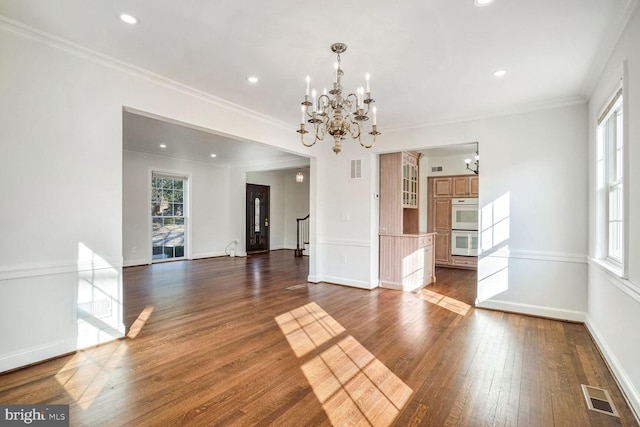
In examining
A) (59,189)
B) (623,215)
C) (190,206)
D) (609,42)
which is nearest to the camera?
(623,215)

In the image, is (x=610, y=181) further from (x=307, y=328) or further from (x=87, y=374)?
(x=87, y=374)

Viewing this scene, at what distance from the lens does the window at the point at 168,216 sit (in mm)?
8414

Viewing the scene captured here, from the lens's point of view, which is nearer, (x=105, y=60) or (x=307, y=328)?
(x=105, y=60)

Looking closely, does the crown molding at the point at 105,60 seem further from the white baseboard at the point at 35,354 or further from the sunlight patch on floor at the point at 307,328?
the sunlight patch on floor at the point at 307,328

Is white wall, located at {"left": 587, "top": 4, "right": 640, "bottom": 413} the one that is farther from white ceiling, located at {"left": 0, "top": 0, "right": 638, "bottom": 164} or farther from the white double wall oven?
the white double wall oven

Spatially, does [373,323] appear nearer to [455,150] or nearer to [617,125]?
[617,125]

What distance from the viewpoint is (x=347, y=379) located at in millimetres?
2535

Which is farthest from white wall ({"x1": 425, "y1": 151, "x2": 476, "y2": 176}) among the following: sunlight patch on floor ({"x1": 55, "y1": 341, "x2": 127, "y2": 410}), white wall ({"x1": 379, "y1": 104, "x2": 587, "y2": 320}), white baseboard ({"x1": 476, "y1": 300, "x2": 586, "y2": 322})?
sunlight patch on floor ({"x1": 55, "y1": 341, "x2": 127, "y2": 410})

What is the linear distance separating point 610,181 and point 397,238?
9.87 feet

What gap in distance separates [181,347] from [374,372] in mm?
1819

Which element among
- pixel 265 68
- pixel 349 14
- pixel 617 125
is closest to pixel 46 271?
pixel 265 68

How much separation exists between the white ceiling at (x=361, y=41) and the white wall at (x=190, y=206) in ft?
16.7

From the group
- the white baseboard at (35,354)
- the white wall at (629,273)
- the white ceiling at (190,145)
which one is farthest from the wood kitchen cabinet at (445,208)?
the white baseboard at (35,354)

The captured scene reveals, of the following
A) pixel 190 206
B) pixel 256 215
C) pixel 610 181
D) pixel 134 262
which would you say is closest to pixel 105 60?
pixel 610 181
